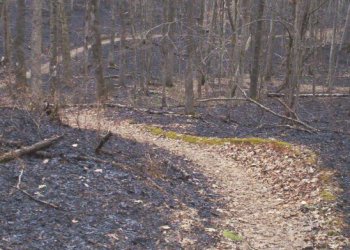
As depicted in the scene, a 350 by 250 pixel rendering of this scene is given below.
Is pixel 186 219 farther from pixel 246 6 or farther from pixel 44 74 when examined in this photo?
pixel 44 74

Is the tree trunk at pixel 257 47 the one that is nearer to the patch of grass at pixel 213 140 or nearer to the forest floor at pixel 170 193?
the patch of grass at pixel 213 140

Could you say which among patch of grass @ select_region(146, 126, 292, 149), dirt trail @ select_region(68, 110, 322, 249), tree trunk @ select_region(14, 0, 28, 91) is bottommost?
dirt trail @ select_region(68, 110, 322, 249)

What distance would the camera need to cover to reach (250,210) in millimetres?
7668

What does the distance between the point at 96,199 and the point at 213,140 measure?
6.03m

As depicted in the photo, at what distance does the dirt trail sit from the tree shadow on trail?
0.29m

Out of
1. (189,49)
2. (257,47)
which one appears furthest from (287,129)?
(257,47)

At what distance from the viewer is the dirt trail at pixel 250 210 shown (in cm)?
643

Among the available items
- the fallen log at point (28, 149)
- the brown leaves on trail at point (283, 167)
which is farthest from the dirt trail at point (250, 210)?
the fallen log at point (28, 149)

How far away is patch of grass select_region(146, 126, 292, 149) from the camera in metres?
10.7

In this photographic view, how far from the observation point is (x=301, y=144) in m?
10.8

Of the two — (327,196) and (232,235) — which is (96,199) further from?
(327,196)

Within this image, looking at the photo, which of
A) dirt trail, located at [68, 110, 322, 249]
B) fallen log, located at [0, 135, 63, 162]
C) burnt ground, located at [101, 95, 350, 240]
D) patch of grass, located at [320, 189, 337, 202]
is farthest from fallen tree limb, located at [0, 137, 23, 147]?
burnt ground, located at [101, 95, 350, 240]

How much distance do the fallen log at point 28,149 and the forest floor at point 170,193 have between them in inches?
5.7

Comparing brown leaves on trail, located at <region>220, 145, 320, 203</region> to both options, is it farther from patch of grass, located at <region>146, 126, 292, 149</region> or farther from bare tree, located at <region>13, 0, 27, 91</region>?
bare tree, located at <region>13, 0, 27, 91</region>
